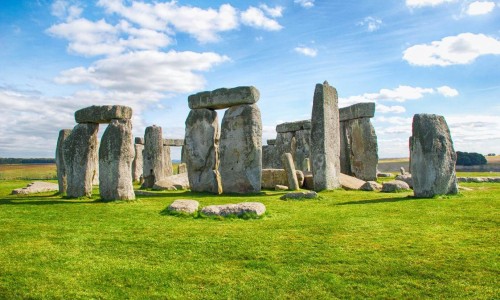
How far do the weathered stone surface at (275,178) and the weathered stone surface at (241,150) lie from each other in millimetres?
2264

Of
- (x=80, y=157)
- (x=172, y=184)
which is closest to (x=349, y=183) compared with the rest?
(x=172, y=184)

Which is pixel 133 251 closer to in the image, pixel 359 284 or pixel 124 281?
pixel 124 281

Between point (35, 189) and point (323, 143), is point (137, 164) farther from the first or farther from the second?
point (323, 143)

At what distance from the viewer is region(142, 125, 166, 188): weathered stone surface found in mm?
18391

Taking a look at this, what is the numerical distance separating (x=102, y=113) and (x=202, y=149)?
4.49 meters

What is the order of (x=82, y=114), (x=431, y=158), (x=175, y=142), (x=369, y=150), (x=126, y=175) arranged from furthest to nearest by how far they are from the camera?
(x=175, y=142) < (x=369, y=150) < (x=82, y=114) < (x=126, y=175) < (x=431, y=158)

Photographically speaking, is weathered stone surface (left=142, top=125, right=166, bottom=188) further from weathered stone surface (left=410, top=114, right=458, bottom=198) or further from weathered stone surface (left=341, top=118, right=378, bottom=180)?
weathered stone surface (left=410, top=114, right=458, bottom=198)

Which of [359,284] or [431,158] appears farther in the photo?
[431,158]

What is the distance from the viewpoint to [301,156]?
25000 mm

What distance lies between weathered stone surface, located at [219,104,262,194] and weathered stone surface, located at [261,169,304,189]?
89.1 inches

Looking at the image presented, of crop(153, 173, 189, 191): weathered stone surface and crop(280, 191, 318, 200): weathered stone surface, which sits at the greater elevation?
crop(153, 173, 189, 191): weathered stone surface

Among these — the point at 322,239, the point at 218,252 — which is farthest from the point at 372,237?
the point at 218,252

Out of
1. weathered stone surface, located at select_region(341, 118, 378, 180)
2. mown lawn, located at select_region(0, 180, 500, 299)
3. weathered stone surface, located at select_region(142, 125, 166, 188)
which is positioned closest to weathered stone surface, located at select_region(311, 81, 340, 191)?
mown lawn, located at select_region(0, 180, 500, 299)

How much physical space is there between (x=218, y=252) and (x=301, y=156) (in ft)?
64.0
